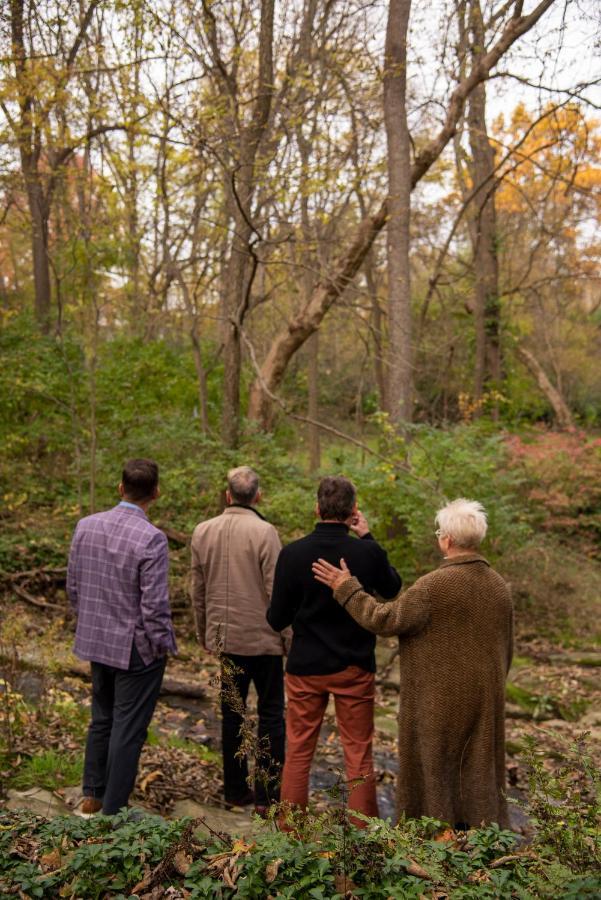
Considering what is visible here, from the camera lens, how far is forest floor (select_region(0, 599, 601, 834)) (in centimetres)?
412

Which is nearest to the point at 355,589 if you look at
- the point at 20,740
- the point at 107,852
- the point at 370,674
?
the point at 370,674

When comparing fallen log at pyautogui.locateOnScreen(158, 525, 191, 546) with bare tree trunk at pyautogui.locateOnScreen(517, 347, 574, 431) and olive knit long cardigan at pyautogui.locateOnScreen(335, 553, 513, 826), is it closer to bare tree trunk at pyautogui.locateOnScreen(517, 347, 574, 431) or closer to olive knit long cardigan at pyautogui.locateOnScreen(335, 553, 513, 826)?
olive knit long cardigan at pyautogui.locateOnScreen(335, 553, 513, 826)

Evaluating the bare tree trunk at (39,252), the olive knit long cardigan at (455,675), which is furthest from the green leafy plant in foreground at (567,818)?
the bare tree trunk at (39,252)

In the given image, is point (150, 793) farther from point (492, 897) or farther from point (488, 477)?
point (488, 477)

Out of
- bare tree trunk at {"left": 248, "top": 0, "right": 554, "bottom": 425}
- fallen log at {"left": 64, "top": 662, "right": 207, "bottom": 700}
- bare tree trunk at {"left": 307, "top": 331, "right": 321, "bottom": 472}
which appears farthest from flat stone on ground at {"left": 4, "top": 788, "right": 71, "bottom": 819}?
bare tree trunk at {"left": 307, "top": 331, "right": 321, "bottom": 472}

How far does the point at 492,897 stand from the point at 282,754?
227 cm

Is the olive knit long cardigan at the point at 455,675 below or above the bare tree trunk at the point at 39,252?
below

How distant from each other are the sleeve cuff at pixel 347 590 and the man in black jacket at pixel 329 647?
5.6 inches

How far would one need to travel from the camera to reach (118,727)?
12.0ft

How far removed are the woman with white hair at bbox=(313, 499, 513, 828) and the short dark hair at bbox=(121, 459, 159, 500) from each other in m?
1.13

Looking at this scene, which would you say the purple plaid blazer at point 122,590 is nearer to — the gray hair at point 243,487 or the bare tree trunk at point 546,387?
the gray hair at point 243,487

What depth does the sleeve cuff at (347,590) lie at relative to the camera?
3447 millimetres

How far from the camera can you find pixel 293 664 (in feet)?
12.0

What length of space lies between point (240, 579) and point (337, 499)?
2.93 feet
